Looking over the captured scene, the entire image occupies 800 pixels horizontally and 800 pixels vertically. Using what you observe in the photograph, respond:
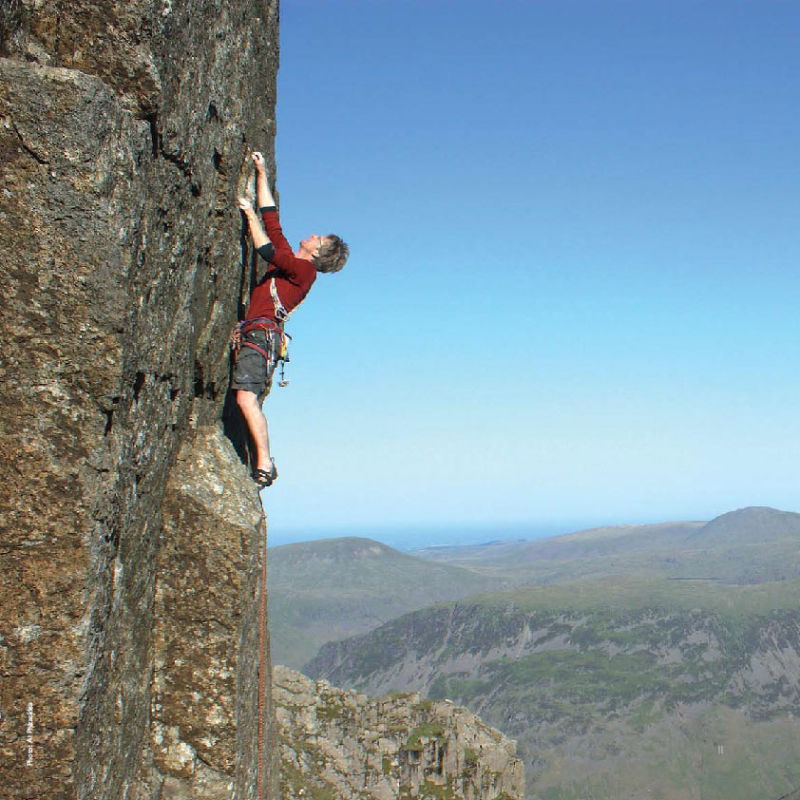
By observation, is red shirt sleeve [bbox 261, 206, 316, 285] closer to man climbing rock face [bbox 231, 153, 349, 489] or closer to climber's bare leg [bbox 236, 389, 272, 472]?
man climbing rock face [bbox 231, 153, 349, 489]

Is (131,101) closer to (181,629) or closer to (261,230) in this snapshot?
(261,230)

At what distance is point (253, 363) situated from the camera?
15.6 metres

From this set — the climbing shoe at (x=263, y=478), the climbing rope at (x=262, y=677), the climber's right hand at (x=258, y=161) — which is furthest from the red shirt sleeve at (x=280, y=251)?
the climbing rope at (x=262, y=677)

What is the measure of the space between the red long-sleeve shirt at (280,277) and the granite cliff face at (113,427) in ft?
8.08

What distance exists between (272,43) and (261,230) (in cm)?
451

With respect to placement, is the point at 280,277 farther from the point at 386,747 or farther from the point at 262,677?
the point at 386,747

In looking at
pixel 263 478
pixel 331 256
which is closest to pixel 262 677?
pixel 263 478

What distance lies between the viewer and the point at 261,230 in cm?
1571

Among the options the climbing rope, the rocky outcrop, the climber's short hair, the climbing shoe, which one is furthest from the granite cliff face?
the rocky outcrop

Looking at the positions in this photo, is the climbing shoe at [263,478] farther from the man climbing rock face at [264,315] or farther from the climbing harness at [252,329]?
the climbing harness at [252,329]

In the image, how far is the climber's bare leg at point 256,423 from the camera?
15.6 m

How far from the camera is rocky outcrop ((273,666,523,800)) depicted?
4294 cm

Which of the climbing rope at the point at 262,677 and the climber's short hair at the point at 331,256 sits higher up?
the climber's short hair at the point at 331,256

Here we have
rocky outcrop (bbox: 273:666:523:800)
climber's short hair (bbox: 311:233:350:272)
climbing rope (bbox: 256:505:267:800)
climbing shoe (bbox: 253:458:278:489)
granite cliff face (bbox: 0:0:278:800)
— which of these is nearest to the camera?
granite cliff face (bbox: 0:0:278:800)
